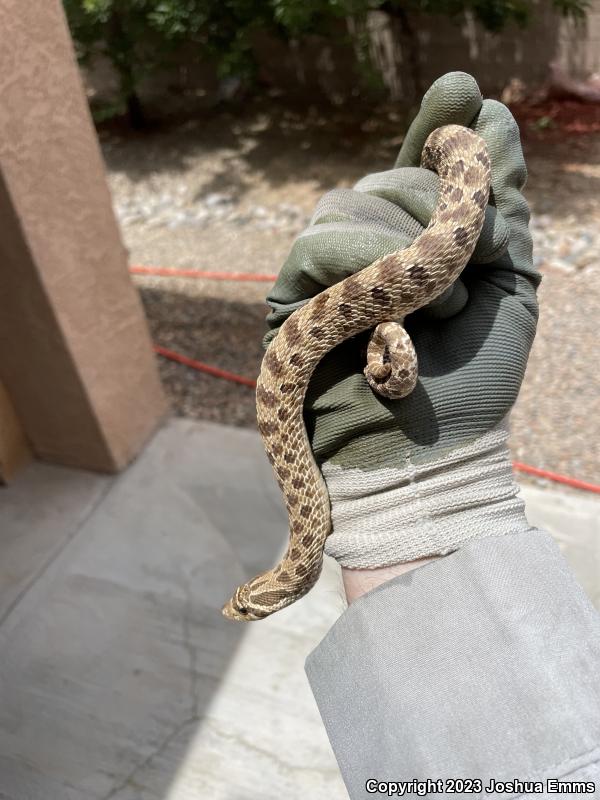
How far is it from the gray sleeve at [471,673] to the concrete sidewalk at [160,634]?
1543mm

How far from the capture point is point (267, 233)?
314 inches

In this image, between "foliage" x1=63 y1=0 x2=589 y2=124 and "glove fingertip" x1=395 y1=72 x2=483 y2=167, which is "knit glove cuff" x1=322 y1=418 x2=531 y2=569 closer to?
"glove fingertip" x1=395 y1=72 x2=483 y2=167

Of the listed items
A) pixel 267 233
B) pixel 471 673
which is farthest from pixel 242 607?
pixel 267 233

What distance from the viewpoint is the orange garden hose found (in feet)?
14.5

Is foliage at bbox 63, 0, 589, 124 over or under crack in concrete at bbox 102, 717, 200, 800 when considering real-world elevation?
over

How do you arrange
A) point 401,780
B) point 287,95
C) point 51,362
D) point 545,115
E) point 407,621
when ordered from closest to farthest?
point 401,780, point 407,621, point 51,362, point 545,115, point 287,95

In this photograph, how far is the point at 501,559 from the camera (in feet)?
6.24

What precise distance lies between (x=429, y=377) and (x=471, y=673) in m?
0.94

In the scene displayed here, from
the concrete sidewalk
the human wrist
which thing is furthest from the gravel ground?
the human wrist

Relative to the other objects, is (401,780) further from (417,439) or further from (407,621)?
(417,439)

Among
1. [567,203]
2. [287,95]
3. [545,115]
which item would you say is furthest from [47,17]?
[287,95]

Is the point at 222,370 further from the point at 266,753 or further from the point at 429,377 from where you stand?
the point at 429,377

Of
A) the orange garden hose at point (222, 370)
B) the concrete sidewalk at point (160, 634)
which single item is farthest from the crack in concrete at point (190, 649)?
the orange garden hose at point (222, 370)

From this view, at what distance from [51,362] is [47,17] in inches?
77.9
